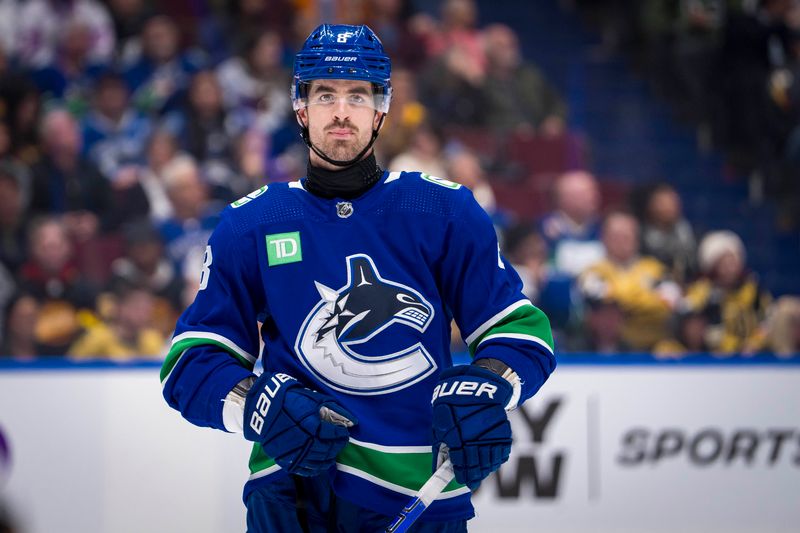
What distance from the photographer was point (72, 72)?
625 centimetres

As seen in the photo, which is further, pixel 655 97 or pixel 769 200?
pixel 655 97

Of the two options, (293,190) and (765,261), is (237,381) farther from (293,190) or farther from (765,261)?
→ (765,261)

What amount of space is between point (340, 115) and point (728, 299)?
4.00m

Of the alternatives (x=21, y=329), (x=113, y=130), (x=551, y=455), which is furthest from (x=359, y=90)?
(x=113, y=130)

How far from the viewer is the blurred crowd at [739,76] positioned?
21.2ft

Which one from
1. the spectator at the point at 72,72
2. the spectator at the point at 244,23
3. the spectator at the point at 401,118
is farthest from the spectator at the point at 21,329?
the spectator at the point at 244,23

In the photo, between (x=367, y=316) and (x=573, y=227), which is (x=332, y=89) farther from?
(x=573, y=227)

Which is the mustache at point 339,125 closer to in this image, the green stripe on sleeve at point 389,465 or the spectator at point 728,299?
the green stripe on sleeve at point 389,465

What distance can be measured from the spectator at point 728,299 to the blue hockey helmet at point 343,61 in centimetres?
375

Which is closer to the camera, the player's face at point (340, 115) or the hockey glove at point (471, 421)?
the hockey glove at point (471, 421)

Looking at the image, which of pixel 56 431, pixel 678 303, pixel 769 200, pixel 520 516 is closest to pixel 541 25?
pixel 769 200

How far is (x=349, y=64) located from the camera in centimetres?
200

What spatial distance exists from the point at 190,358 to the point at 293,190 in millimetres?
362

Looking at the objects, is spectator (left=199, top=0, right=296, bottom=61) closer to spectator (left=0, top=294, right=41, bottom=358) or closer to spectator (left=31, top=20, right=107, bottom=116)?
spectator (left=31, top=20, right=107, bottom=116)
